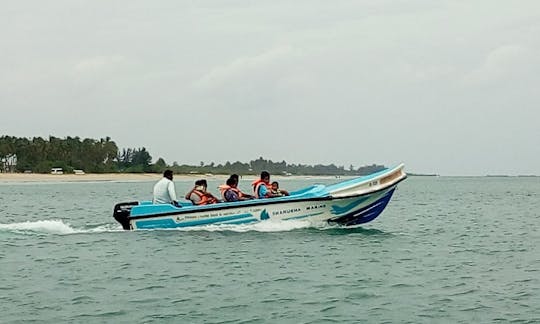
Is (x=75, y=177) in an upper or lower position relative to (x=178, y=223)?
upper

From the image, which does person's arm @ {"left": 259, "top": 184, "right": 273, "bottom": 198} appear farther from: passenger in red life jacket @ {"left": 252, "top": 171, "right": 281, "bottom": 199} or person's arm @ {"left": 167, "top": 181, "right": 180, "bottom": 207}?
person's arm @ {"left": 167, "top": 181, "right": 180, "bottom": 207}

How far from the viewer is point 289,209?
2116 centimetres

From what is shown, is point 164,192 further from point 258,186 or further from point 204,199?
point 258,186

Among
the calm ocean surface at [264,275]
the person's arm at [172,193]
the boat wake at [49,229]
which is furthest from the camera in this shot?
the boat wake at [49,229]

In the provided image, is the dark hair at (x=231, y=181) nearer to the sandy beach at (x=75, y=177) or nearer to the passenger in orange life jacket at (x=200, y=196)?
the passenger in orange life jacket at (x=200, y=196)

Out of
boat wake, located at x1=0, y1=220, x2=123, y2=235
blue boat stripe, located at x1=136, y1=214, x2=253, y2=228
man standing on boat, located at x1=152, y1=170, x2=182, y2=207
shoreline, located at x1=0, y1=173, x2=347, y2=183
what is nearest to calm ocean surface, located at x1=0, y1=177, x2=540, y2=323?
boat wake, located at x1=0, y1=220, x2=123, y2=235

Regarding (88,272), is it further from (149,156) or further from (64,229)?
(149,156)

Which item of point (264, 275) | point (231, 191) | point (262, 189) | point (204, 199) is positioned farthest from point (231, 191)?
point (264, 275)

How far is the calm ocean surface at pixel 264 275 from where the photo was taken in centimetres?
1208

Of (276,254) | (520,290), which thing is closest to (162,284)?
(276,254)

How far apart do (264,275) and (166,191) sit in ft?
21.5

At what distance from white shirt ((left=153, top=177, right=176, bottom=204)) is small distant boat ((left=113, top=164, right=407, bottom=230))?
0.29 metres

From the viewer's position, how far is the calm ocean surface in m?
12.1

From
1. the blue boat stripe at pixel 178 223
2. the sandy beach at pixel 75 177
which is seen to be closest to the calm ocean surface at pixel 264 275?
the blue boat stripe at pixel 178 223
